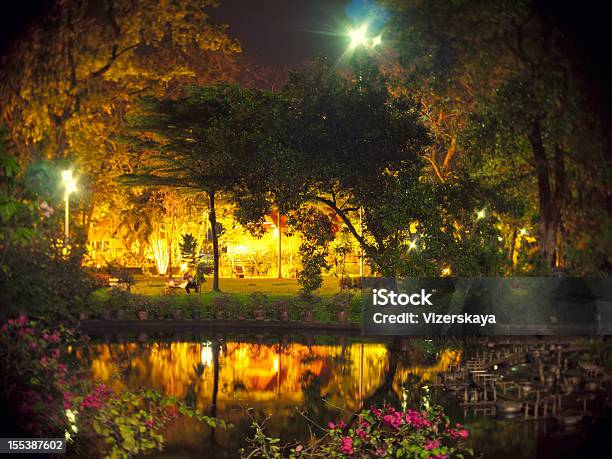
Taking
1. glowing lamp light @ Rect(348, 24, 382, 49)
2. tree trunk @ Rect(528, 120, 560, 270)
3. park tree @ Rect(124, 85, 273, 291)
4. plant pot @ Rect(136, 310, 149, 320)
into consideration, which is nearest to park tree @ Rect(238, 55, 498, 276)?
park tree @ Rect(124, 85, 273, 291)

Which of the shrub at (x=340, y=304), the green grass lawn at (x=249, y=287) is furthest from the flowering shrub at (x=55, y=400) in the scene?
the green grass lawn at (x=249, y=287)

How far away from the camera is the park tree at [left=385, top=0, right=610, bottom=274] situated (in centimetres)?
1359

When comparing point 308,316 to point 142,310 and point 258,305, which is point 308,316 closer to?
point 258,305

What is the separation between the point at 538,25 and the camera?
13539 mm

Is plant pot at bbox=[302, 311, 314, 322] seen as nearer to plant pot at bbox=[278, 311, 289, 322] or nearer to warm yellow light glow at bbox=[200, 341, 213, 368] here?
plant pot at bbox=[278, 311, 289, 322]

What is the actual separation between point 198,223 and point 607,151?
1923 inches

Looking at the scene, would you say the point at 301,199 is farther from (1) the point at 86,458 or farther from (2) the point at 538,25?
(1) the point at 86,458

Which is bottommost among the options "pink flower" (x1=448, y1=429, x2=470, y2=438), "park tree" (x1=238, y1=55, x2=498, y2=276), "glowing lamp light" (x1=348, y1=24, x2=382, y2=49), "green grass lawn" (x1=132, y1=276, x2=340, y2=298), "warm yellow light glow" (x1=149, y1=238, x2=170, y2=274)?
"pink flower" (x1=448, y1=429, x2=470, y2=438)

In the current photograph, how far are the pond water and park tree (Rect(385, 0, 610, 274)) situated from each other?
11.3 feet

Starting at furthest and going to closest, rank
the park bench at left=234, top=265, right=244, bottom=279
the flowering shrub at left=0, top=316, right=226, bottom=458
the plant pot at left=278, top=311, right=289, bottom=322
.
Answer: the park bench at left=234, top=265, right=244, bottom=279, the plant pot at left=278, top=311, right=289, bottom=322, the flowering shrub at left=0, top=316, right=226, bottom=458

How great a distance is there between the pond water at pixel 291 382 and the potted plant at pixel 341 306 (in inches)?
93.9

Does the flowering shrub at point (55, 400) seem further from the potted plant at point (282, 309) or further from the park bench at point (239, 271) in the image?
the park bench at point (239, 271)

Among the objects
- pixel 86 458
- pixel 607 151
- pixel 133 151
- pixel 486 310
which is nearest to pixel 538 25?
pixel 607 151

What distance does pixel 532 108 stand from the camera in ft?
50.6
